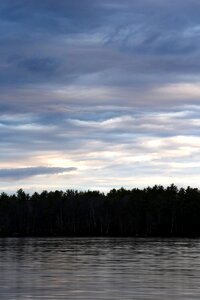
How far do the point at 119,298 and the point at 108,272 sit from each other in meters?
16.4

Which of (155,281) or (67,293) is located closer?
(67,293)

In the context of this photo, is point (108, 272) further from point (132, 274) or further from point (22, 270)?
point (22, 270)

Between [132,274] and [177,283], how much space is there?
6911 mm

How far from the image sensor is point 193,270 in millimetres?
52969

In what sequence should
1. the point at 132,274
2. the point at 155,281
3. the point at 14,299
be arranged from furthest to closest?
the point at 132,274
the point at 155,281
the point at 14,299

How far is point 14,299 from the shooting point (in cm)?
3394

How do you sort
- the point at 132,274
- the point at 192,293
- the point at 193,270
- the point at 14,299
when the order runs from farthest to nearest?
the point at 193,270 < the point at 132,274 < the point at 192,293 < the point at 14,299

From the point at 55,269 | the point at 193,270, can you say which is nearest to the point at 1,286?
the point at 55,269

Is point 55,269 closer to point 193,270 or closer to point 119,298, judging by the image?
point 193,270

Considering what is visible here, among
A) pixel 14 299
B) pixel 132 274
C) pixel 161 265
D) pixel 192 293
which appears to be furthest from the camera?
pixel 161 265

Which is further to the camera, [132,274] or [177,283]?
[132,274]

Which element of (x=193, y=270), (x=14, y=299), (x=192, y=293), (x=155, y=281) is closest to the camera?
(x=14, y=299)

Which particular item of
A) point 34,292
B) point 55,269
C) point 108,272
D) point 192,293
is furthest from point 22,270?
point 192,293

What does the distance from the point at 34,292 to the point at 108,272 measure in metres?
14.5
